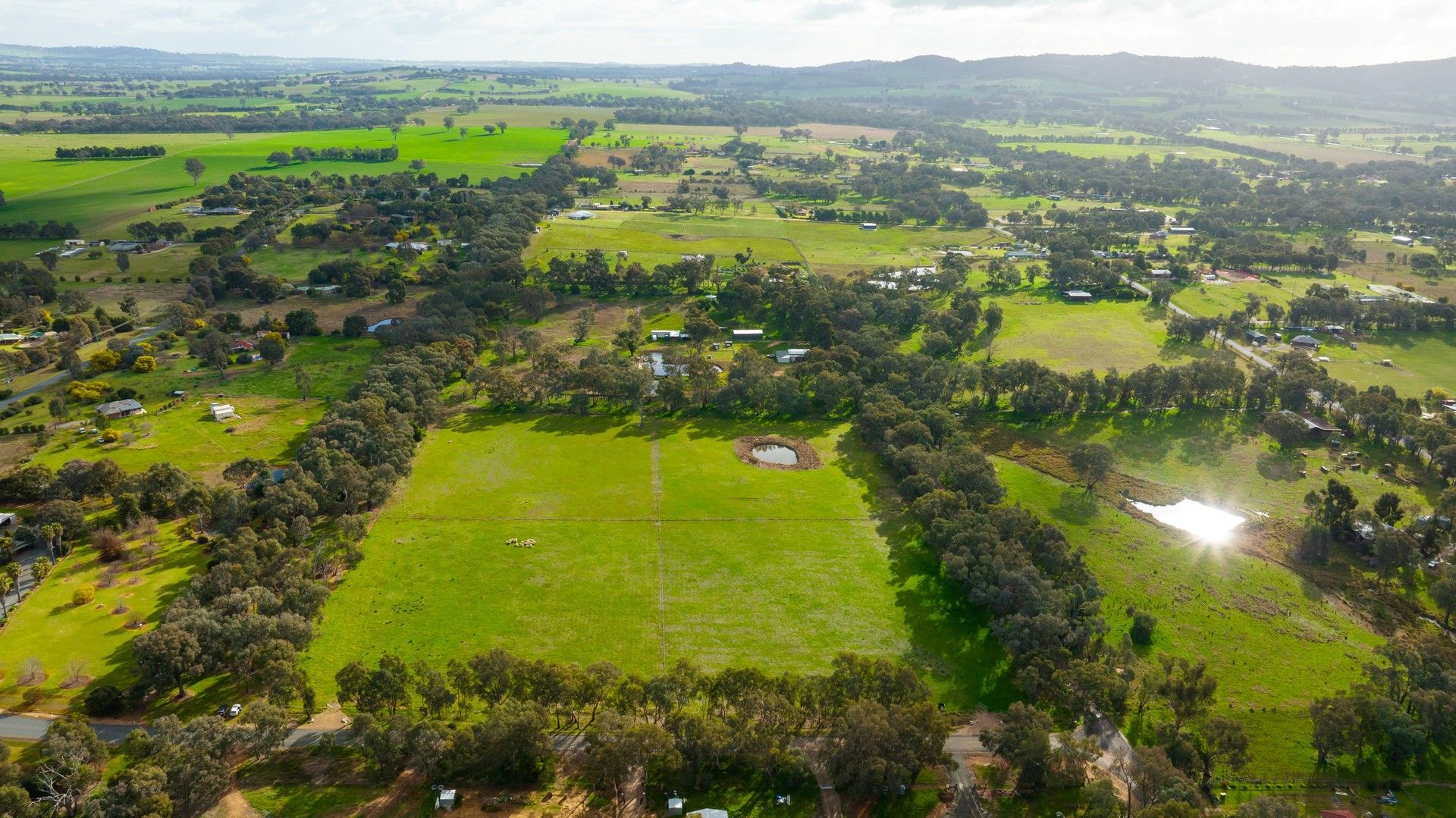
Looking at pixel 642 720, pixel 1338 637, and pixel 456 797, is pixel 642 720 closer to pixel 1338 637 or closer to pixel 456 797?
pixel 456 797

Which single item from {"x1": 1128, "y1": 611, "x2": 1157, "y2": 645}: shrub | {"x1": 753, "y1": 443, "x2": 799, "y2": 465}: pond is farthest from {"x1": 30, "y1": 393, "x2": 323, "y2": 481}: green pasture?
{"x1": 1128, "y1": 611, "x2": 1157, "y2": 645}: shrub

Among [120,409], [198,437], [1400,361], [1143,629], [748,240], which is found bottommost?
[1143,629]

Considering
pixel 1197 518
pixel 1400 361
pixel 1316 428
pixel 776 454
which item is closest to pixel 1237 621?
pixel 1197 518

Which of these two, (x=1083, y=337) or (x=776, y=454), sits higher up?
(x=1083, y=337)

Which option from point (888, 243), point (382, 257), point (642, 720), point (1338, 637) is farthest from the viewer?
point (888, 243)

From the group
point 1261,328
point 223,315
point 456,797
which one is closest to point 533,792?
point 456,797

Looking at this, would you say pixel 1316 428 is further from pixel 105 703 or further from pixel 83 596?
pixel 83 596
